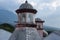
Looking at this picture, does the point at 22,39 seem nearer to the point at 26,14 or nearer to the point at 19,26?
the point at 19,26

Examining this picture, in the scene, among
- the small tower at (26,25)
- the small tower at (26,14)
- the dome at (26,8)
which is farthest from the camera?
the dome at (26,8)

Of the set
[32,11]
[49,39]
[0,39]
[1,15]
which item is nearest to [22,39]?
[32,11]

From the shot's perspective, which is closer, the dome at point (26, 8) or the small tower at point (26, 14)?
the small tower at point (26, 14)

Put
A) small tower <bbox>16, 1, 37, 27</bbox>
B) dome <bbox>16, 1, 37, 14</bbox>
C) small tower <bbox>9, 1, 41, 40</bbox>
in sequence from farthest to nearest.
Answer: dome <bbox>16, 1, 37, 14</bbox> < small tower <bbox>16, 1, 37, 27</bbox> < small tower <bbox>9, 1, 41, 40</bbox>

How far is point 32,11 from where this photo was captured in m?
9.29

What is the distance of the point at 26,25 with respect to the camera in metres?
8.93

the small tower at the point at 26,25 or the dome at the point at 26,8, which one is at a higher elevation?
the dome at the point at 26,8

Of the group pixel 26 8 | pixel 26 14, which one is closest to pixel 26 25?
pixel 26 14

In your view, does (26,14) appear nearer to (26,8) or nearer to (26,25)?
(26,8)

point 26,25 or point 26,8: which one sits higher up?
point 26,8

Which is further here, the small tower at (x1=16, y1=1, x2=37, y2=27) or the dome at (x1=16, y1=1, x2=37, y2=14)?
the dome at (x1=16, y1=1, x2=37, y2=14)

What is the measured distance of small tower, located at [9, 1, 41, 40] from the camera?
28.7 ft

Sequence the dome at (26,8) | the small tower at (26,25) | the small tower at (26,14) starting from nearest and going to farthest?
the small tower at (26,25)
the small tower at (26,14)
the dome at (26,8)

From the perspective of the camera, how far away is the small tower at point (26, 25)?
8.75 m
